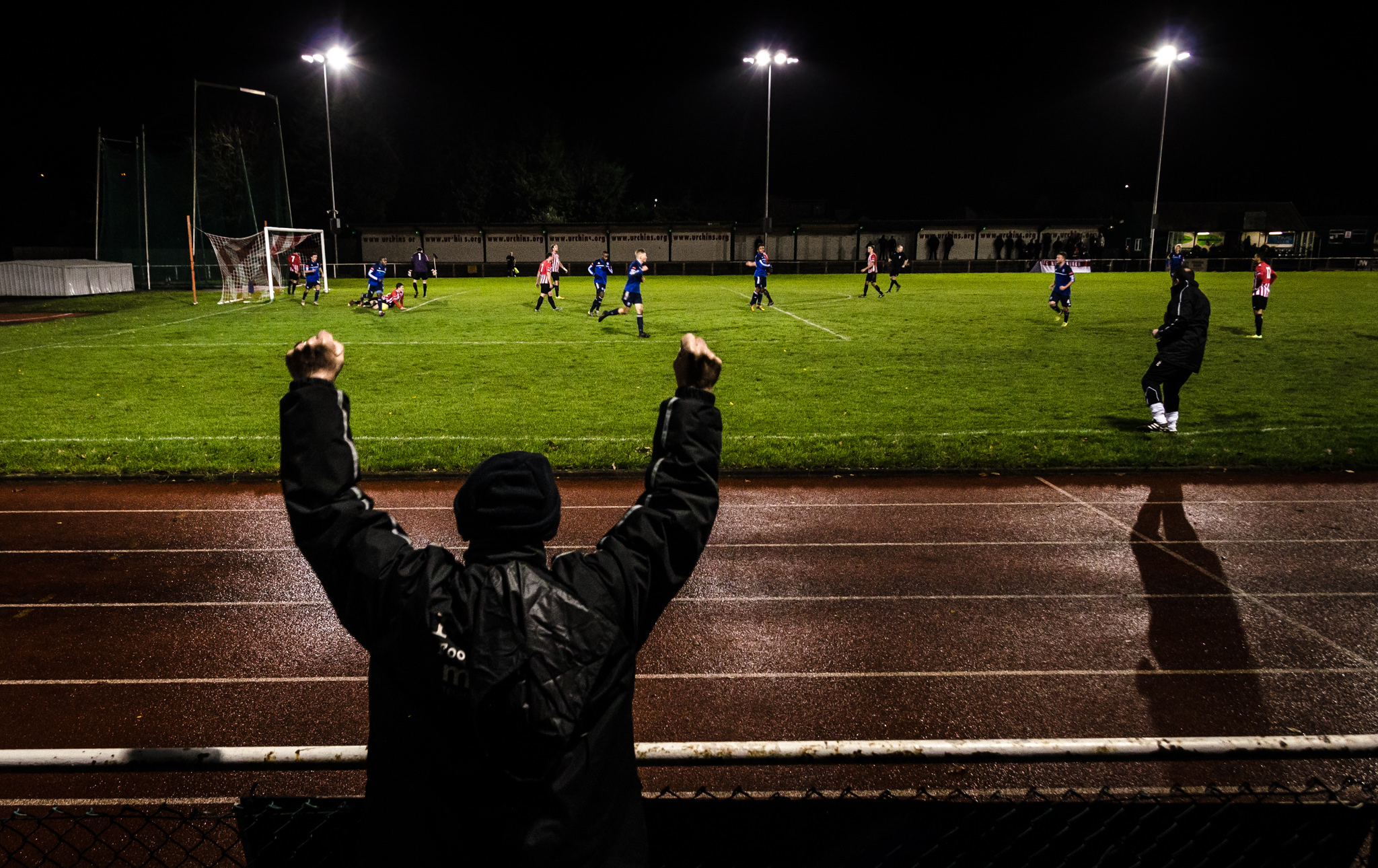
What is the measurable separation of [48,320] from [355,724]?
26.6 metres

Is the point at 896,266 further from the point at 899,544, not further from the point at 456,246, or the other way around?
the point at 899,544

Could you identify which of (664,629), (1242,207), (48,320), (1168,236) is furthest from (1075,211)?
(664,629)

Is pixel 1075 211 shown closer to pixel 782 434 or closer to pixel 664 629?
pixel 782 434

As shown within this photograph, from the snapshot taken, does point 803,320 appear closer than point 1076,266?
Yes

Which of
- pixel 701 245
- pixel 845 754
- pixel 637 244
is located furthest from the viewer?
pixel 701 245

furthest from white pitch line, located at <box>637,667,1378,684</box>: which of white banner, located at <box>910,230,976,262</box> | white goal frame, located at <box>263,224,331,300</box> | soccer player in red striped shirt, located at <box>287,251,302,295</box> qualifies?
white banner, located at <box>910,230,976,262</box>

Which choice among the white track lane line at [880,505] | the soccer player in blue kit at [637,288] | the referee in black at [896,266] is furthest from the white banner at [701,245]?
the white track lane line at [880,505]

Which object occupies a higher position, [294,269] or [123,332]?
[294,269]

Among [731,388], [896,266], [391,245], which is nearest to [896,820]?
[731,388]

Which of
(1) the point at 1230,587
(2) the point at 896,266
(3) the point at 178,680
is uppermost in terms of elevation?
(2) the point at 896,266

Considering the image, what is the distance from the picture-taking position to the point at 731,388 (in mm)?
14227

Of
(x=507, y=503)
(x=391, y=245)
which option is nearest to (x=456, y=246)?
(x=391, y=245)

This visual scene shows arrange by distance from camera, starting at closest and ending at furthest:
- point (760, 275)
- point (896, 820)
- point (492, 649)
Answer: point (492, 649) → point (896, 820) → point (760, 275)

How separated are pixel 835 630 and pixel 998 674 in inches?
41.7
